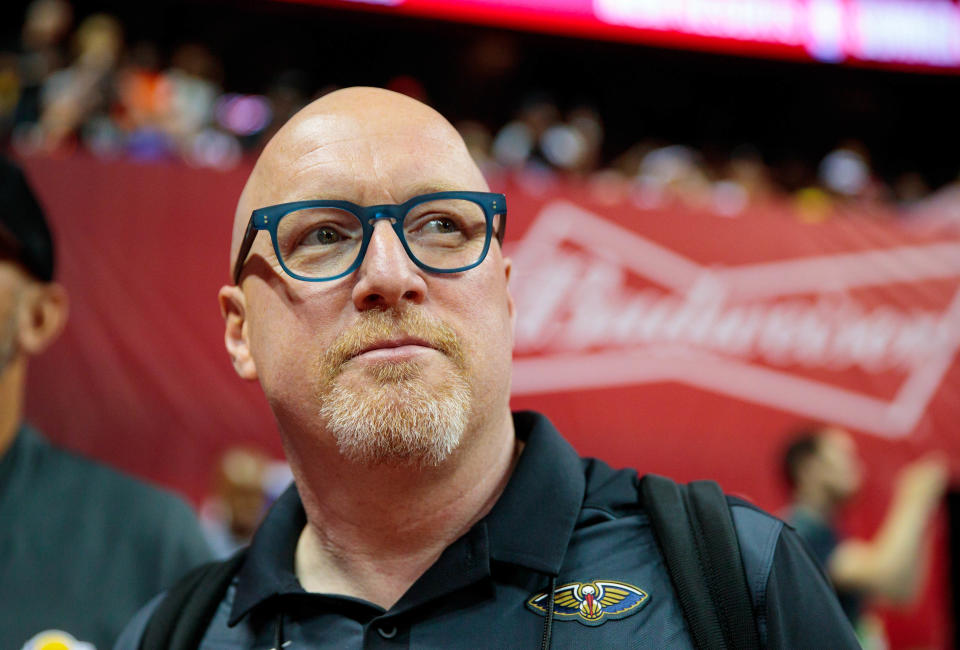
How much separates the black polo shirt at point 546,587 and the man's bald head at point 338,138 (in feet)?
1.38

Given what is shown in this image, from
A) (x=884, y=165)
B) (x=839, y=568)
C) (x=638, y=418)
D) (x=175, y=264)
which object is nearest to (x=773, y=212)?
(x=638, y=418)

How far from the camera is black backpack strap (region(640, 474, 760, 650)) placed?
1005 millimetres

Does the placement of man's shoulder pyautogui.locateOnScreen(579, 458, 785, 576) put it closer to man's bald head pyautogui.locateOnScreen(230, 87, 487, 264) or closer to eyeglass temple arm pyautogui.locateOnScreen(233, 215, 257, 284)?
man's bald head pyautogui.locateOnScreen(230, 87, 487, 264)

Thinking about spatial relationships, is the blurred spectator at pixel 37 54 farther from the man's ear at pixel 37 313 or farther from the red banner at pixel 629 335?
the man's ear at pixel 37 313

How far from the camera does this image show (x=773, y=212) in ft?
17.6

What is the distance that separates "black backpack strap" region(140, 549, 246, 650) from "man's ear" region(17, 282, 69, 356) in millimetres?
695

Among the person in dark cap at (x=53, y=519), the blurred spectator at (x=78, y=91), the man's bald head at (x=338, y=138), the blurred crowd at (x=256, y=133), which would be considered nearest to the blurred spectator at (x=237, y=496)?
the blurred crowd at (x=256, y=133)

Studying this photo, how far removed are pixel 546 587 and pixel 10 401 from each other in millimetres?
1200

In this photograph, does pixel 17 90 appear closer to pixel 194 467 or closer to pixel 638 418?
pixel 194 467

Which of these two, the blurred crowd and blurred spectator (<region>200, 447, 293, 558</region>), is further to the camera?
the blurred crowd

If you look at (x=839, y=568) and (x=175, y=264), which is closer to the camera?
(x=839, y=568)

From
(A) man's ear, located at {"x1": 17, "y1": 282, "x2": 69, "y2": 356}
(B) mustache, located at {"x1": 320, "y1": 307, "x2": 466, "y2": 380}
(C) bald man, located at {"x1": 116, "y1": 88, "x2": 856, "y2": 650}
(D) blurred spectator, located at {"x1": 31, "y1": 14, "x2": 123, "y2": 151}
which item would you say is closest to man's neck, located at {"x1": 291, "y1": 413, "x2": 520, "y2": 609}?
(C) bald man, located at {"x1": 116, "y1": 88, "x2": 856, "y2": 650}

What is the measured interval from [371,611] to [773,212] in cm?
470

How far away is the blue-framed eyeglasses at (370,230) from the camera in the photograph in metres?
1.14
